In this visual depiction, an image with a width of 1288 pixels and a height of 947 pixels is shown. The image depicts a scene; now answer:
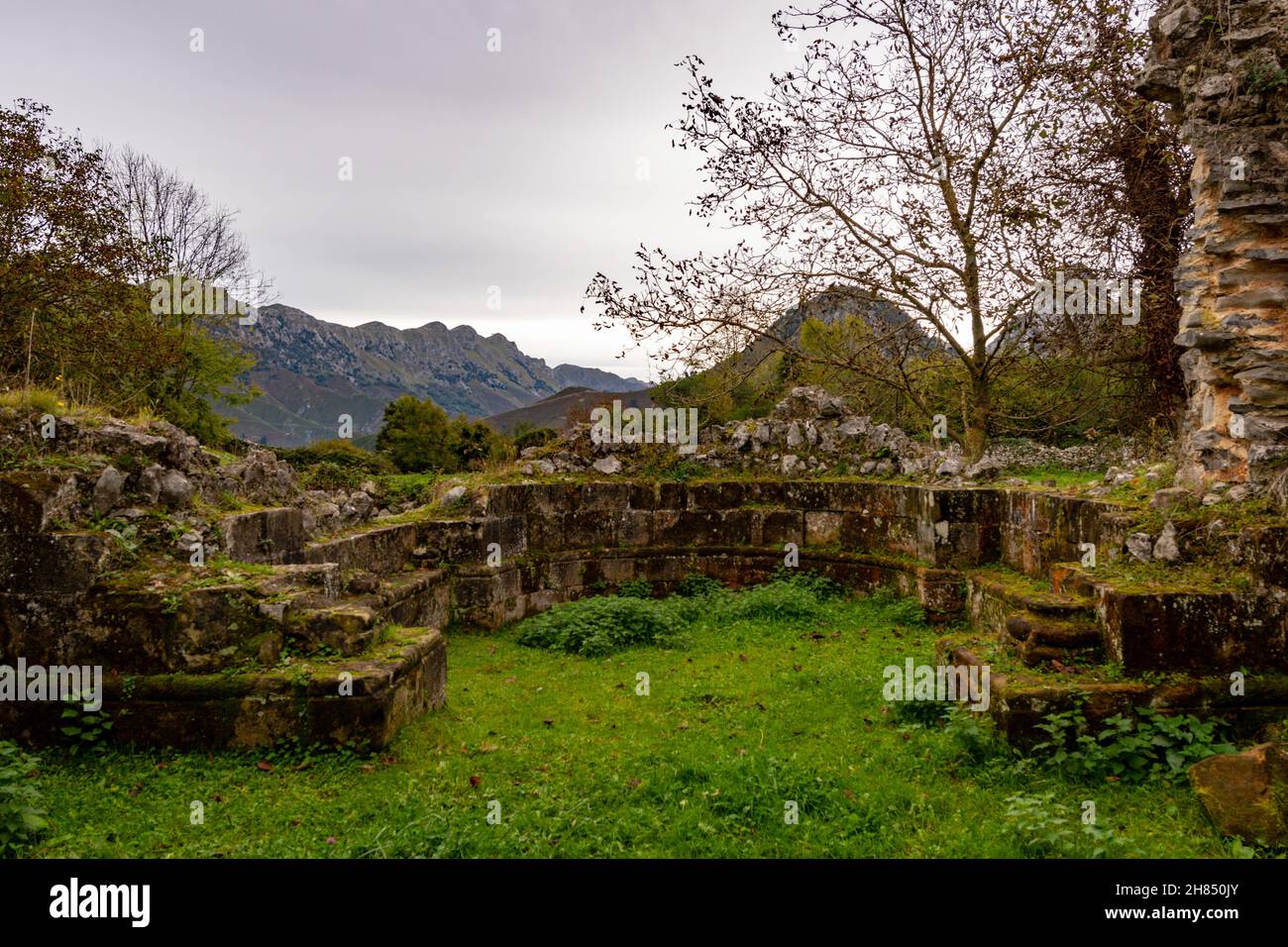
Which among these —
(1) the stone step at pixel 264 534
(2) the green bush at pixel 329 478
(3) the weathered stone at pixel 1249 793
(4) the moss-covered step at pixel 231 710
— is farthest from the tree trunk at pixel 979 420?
(4) the moss-covered step at pixel 231 710

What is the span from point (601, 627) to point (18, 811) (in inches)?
220

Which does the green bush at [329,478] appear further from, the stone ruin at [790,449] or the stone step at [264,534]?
the stone step at [264,534]

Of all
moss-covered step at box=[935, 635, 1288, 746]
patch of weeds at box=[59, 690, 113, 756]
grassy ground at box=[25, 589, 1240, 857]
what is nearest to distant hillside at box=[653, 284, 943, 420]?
grassy ground at box=[25, 589, 1240, 857]

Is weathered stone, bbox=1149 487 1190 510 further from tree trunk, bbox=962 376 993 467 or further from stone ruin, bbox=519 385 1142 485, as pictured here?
tree trunk, bbox=962 376 993 467

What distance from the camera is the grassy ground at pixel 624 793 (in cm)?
370

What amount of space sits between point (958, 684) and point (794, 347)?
29.4 ft

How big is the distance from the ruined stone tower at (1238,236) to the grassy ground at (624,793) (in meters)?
3.36

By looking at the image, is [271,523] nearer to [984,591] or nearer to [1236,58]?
[984,591]

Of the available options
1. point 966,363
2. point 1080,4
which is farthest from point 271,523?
point 1080,4

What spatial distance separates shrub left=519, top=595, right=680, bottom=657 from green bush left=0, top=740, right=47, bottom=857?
5.00m

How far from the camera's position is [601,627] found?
8.62 meters

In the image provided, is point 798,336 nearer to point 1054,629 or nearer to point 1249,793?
point 1054,629

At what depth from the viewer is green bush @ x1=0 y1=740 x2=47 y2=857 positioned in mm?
3523

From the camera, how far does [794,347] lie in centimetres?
1369
